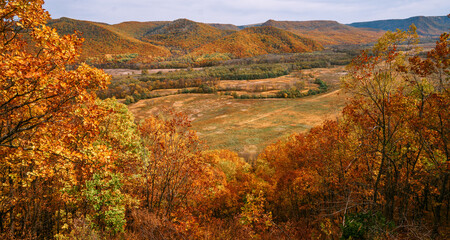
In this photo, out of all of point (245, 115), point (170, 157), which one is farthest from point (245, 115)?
point (170, 157)

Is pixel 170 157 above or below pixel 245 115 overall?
above

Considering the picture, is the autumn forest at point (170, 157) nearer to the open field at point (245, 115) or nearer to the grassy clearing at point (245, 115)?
the open field at point (245, 115)

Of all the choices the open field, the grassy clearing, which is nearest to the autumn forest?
the open field

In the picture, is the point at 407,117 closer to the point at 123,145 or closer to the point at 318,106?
the point at 123,145

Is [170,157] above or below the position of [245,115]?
above

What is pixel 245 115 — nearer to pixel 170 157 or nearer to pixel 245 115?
pixel 245 115

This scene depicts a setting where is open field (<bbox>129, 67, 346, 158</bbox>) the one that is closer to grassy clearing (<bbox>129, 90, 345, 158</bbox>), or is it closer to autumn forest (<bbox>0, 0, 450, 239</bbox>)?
grassy clearing (<bbox>129, 90, 345, 158</bbox>)

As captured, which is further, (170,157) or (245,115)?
(245,115)

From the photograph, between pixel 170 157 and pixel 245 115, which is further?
pixel 245 115

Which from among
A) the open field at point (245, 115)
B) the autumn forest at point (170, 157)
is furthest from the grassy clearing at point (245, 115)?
the autumn forest at point (170, 157)
